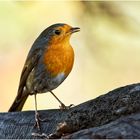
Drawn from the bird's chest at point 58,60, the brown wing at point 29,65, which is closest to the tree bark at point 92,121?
the bird's chest at point 58,60

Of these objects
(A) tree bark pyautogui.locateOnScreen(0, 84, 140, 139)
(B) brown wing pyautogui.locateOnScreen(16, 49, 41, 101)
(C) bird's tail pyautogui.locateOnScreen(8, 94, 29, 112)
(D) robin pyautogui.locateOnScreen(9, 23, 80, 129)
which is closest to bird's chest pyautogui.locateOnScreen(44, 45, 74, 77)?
(D) robin pyautogui.locateOnScreen(9, 23, 80, 129)

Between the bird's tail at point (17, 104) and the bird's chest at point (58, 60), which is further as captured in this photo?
the bird's tail at point (17, 104)

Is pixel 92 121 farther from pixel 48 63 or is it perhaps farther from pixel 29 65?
pixel 29 65

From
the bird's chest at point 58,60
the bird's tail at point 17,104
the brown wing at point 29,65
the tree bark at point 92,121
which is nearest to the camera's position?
the tree bark at point 92,121

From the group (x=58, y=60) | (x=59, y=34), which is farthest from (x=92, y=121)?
(x=59, y=34)

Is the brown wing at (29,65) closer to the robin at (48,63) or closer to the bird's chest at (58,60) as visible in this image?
the robin at (48,63)

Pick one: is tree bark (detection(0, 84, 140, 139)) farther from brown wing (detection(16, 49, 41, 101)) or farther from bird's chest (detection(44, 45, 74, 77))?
brown wing (detection(16, 49, 41, 101))

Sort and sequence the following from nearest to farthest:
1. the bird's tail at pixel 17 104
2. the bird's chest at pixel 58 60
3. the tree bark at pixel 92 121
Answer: the tree bark at pixel 92 121 → the bird's chest at pixel 58 60 → the bird's tail at pixel 17 104

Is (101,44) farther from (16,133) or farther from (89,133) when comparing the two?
(89,133)
